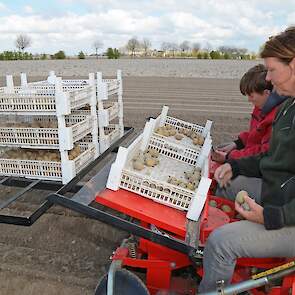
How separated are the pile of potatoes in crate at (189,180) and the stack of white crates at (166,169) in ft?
0.05

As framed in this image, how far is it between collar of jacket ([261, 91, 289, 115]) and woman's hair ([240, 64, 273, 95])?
0.24 m

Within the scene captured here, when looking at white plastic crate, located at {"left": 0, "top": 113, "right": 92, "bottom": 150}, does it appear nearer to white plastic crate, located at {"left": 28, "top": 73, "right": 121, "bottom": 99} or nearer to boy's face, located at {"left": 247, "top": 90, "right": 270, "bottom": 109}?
white plastic crate, located at {"left": 28, "top": 73, "right": 121, "bottom": 99}

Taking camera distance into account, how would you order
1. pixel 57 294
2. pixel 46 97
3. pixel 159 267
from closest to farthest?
1. pixel 159 267
2. pixel 57 294
3. pixel 46 97

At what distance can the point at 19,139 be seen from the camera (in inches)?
134

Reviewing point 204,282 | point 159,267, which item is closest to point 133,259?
point 159,267

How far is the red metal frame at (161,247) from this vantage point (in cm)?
201

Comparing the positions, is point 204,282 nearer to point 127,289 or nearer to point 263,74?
point 127,289

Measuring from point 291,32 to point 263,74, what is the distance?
1.15 m

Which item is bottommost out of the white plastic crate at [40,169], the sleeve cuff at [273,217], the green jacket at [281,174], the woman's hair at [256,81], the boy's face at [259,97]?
the white plastic crate at [40,169]

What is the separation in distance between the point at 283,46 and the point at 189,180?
3.78ft

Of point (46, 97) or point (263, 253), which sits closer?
point (263, 253)

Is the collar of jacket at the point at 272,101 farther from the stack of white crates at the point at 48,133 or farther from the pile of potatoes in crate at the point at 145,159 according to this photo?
the stack of white crates at the point at 48,133

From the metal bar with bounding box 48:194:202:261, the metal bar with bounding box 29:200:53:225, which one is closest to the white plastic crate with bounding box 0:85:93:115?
the metal bar with bounding box 29:200:53:225

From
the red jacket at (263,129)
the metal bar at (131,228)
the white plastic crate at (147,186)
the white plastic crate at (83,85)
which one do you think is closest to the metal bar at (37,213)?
the metal bar at (131,228)
